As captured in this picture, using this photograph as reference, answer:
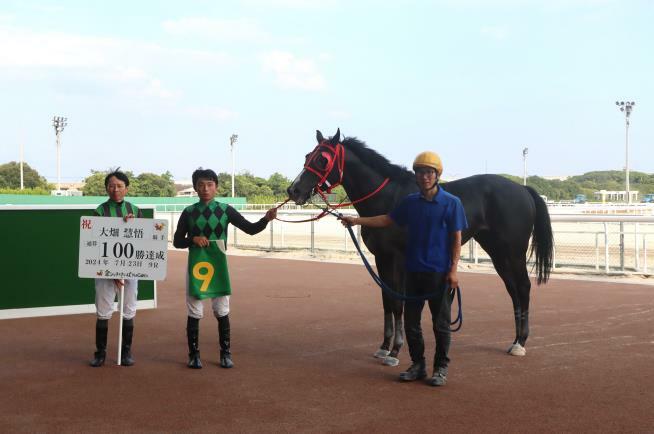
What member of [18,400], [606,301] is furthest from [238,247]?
[18,400]

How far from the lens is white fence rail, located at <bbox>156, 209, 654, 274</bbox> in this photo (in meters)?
11.1

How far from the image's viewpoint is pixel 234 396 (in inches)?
171

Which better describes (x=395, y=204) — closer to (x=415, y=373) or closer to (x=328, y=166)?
(x=328, y=166)

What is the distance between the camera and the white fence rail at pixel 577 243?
11.1 m

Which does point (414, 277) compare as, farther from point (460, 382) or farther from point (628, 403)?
point (628, 403)

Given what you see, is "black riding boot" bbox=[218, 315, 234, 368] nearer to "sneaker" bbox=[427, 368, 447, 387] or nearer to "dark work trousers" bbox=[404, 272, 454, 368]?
"dark work trousers" bbox=[404, 272, 454, 368]

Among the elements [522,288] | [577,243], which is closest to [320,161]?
[522,288]

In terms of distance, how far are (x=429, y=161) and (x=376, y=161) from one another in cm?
112

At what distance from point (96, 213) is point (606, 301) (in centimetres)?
663

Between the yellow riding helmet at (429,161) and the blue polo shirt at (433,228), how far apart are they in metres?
0.19

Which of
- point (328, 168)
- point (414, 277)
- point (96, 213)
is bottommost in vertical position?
point (414, 277)

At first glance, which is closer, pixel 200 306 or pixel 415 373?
pixel 415 373

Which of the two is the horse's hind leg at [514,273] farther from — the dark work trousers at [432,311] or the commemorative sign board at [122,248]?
the commemorative sign board at [122,248]

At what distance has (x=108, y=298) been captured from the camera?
5.27 m
